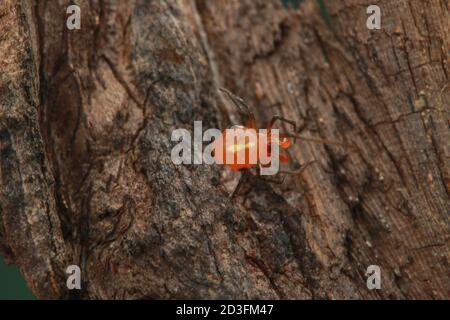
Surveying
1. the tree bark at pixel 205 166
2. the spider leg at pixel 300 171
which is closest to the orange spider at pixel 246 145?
the spider leg at pixel 300 171

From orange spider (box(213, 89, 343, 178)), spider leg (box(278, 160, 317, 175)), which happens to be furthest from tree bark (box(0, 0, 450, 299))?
orange spider (box(213, 89, 343, 178))

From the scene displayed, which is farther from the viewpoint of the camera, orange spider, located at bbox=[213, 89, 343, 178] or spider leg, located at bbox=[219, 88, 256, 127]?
spider leg, located at bbox=[219, 88, 256, 127]

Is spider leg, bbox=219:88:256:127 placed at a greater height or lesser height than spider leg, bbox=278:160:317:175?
greater

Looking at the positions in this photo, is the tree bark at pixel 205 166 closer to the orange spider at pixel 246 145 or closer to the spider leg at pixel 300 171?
the spider leg at pixel 300 171

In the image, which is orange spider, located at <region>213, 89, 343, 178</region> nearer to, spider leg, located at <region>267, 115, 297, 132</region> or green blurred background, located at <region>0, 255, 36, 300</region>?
spider leg, located at <region>267, 115, 297, 132</region>

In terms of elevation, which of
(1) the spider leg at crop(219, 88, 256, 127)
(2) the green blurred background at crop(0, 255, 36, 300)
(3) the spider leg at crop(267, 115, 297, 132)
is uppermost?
(1) the spider leg at crop(219, 88, 256, 127)

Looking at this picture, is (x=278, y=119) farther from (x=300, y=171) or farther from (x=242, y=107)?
(x=300, y=171)

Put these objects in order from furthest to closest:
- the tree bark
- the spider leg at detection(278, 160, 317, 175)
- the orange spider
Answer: the spider leg at detection(278, 160, 317, 175)
the orange spider
the tree bark

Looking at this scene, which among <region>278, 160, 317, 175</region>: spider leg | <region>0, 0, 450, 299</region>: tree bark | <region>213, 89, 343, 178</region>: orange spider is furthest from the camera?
<region>278, 160, 317, 175</region>: spider leg
